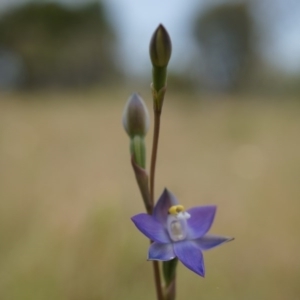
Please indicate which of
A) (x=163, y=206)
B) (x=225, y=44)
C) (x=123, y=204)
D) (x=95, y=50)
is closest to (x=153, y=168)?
(x=163, y=206)

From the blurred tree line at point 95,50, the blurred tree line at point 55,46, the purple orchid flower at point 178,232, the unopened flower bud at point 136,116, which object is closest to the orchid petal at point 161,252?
the purple orchid flower at point 178,232

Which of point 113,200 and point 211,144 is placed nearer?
point 113,200

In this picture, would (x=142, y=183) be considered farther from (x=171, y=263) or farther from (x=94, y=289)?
(x=94, y=289)

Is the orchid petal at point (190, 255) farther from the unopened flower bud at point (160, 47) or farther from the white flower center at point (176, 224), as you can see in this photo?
the unopened flower bud at point (160, 47)

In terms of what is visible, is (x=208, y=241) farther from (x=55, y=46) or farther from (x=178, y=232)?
(x=55, y=46)

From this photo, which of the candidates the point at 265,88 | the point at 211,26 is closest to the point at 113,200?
the point at 265,88

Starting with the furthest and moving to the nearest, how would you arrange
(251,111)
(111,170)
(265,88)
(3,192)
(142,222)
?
(265,88), (251,111), (111,170), (3,192), (142,222)

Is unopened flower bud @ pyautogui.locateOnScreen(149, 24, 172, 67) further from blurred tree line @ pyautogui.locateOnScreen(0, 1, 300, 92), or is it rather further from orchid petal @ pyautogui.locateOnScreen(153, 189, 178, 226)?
blurred tree line @ pyautogui.locateOnScreen(0, 1, 300, 92)
